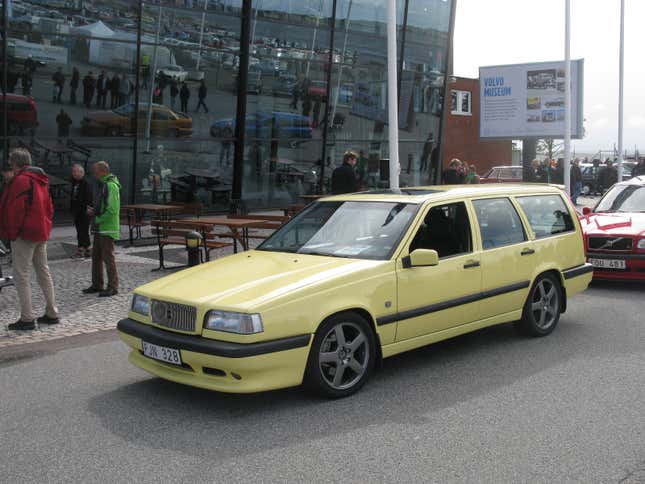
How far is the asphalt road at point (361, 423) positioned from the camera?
4.44 meters

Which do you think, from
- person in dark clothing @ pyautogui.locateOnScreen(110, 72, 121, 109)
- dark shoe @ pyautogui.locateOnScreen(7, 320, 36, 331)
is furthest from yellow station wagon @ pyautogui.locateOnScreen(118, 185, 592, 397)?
person in dark clothing @ pyautogui.locateOnScreen(110, 72, 121, 109)

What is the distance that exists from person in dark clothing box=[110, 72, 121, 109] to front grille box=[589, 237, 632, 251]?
452 inches

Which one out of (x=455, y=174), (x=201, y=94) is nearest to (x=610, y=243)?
(x=455, y=174)

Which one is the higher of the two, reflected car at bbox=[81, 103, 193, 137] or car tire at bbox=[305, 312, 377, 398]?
reflected car at bbox=[81, 103, 193, 137]

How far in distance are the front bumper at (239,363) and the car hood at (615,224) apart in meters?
6.75

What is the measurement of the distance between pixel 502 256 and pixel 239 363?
296cm

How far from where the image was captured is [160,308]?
5.79 meters

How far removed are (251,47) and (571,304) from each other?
13.0 meters

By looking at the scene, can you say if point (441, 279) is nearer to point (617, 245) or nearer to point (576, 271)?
point (576, 271)

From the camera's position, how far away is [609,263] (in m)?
10.8

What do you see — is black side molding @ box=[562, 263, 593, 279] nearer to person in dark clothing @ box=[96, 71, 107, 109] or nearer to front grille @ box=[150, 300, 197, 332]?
front grille @ box=[150, 300, 197, 332]

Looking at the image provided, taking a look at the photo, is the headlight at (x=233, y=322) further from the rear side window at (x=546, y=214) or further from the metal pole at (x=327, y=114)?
the metal pole at (x=327, y=114)

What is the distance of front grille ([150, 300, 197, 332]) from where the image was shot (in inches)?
219

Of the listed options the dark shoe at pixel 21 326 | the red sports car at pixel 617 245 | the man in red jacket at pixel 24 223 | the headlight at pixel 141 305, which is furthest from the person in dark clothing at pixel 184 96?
the headlight at pixel 141 305
